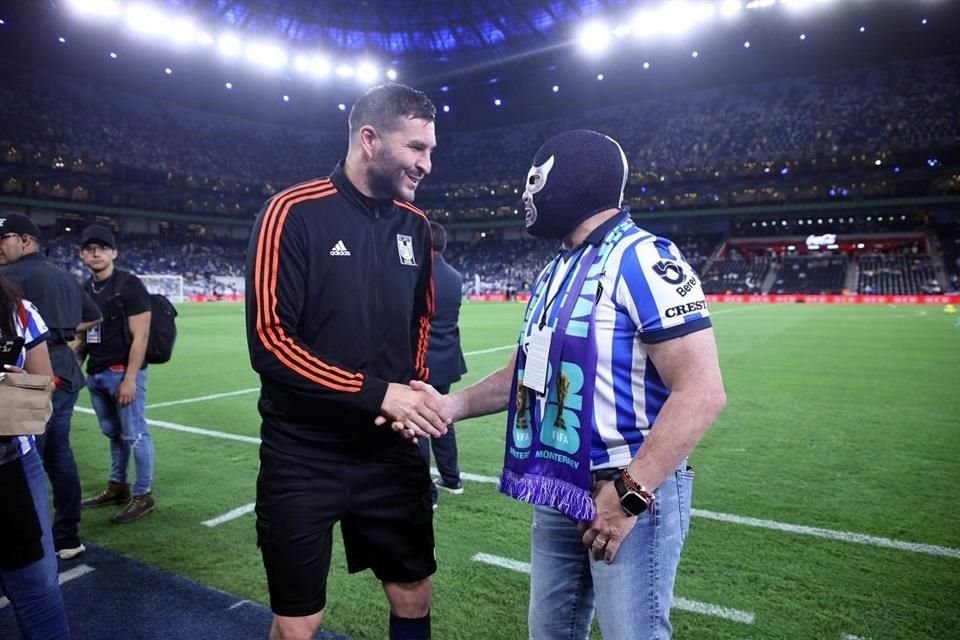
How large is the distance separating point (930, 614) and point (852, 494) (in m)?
2.03

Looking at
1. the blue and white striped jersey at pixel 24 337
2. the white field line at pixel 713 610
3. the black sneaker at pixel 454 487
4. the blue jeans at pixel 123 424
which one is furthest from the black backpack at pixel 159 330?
the white field line at pixel 713 610

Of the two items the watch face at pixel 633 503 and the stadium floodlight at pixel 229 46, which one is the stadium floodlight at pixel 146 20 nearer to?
the stadium floodlight at pixel 229 46

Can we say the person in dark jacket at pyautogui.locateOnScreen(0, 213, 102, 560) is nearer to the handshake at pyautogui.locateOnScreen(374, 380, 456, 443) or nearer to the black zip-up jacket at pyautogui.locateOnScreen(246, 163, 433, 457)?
the black zip-up jacket at pyautogui.locateOnScreen(246, 163, 433, 457)

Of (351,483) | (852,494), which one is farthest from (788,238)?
(351,483)

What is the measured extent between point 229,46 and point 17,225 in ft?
169

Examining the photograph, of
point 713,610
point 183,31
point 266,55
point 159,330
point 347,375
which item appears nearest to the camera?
point 347,375

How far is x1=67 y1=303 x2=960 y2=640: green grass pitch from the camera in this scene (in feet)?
11.4

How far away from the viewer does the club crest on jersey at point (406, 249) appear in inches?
102

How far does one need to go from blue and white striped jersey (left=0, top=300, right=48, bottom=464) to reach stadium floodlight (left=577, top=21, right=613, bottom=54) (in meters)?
48.2

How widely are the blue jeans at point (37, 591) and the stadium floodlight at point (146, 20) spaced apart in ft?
164

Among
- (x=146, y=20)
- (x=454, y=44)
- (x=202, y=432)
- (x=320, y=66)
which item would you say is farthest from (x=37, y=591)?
(x=320, y=66)

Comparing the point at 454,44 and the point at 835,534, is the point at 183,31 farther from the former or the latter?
the point at 835,534

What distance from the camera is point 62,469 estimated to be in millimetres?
4180

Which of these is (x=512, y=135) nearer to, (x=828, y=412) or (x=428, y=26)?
(x=428, y=26)
